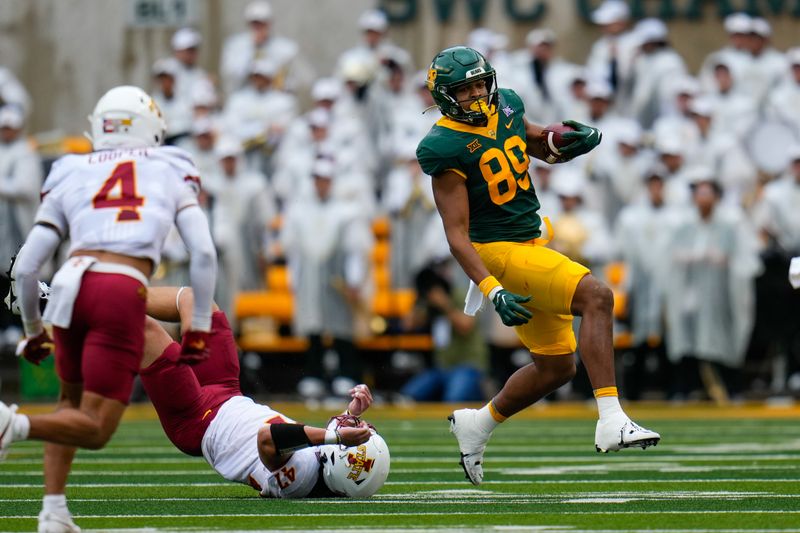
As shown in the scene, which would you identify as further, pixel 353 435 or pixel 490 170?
pixel 490 170

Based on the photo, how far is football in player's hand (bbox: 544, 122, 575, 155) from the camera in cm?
850

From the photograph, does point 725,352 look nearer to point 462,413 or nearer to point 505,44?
point 505,44

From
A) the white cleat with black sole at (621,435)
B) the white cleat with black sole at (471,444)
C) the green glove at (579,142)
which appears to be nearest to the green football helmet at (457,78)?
the green glove at (579,142)

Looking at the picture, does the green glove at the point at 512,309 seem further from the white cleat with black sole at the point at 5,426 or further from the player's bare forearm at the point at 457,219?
the white cleat with black sole at the point at 5,426

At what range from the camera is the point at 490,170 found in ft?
27.2

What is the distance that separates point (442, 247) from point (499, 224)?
7.58m

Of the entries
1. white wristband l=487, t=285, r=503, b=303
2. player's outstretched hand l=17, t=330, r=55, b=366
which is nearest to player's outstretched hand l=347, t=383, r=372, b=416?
white wristband l=487, t=285, r=503, b=303

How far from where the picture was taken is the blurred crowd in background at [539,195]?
1548cm

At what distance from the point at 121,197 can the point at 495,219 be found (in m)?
2.38

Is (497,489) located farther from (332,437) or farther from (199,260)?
(199,260)

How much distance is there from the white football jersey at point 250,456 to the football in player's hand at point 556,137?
6.03ft

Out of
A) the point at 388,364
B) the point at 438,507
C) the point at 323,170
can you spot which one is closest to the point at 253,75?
the point at 323,170

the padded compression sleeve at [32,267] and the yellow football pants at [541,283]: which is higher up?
the padded compression sleeve at [32,267]

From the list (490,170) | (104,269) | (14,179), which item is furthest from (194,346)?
(14,179)
